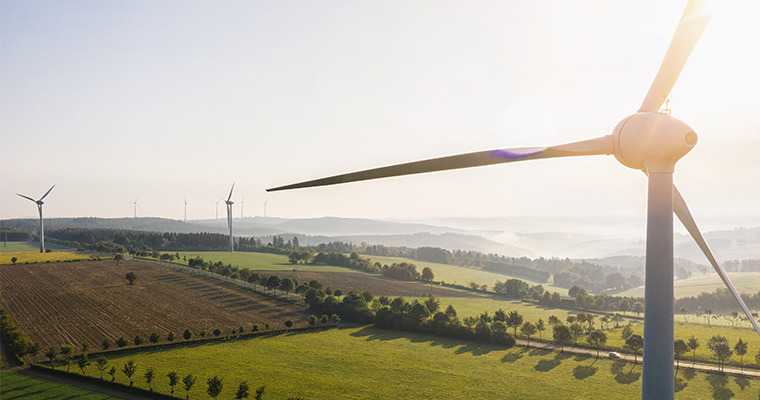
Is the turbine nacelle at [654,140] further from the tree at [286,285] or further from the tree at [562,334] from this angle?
the tree at [286,285]

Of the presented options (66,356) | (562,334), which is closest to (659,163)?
(562,334)

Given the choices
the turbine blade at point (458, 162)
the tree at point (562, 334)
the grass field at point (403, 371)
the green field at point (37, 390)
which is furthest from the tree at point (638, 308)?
the green field at point (37, 390)

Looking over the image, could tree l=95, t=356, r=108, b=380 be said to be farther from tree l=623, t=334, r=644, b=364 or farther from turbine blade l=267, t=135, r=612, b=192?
tree l=623, t=334, r=644, b=364

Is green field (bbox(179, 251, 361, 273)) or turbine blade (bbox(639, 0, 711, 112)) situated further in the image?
green field (bbox(179, 251, 361, 273))

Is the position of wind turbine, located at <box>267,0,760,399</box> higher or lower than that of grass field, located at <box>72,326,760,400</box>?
higher

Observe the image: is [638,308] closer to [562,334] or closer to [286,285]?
[562,334]

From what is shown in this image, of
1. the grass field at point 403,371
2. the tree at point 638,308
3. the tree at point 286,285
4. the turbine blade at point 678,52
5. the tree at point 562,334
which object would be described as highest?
the turbine blade at point 678,52

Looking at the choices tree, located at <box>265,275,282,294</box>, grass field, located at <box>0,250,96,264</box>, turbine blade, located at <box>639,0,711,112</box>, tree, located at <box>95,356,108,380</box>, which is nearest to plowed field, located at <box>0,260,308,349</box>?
tree, located at <box>265,275,282,294</box>

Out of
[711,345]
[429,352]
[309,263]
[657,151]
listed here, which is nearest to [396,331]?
[429,352]
